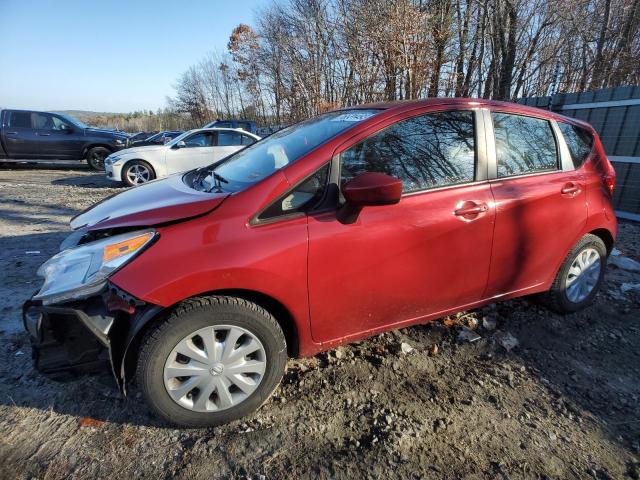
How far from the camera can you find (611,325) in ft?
9.87

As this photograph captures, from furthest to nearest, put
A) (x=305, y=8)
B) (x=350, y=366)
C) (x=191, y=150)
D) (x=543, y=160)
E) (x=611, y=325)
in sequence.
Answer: (x=305, y=8) → (x=191, y=150) → (x=611, y=325) → (x=543, y=160) → (x=350, y=366)

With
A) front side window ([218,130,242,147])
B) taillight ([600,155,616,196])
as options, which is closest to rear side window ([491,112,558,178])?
taillight ([600,155,616,196])

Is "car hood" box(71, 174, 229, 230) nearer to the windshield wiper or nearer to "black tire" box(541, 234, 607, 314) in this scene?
the windshield wiper

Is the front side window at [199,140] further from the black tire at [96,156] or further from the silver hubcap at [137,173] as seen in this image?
the black tire at [96,156]

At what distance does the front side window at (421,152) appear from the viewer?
2.12 meters

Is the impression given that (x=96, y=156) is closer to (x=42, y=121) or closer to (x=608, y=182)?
(x=42, y=121)

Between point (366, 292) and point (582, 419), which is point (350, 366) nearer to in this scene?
point (366, 292)

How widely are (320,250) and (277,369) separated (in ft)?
2.30

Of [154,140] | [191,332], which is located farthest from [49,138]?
[191,332]

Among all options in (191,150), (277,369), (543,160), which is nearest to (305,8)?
(191,150)

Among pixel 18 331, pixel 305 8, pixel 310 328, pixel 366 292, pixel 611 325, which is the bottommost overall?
pixel 611 325

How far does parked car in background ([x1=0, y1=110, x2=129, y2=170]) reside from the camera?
10945mm

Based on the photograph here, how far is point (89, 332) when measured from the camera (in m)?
1.71

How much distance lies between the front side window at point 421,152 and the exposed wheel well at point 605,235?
1499mm
